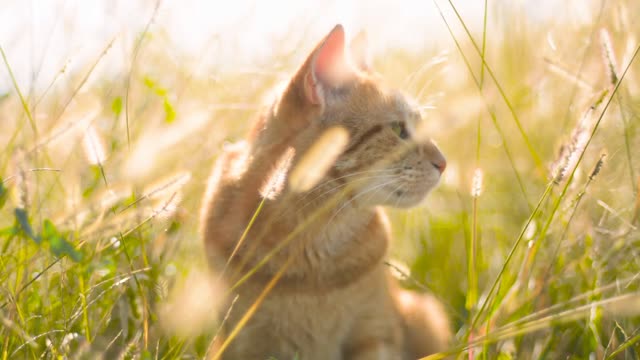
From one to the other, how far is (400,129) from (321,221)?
1.27 ft

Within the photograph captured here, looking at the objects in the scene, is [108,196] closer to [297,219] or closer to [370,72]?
[297,219]

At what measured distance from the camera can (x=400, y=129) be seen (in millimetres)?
2193

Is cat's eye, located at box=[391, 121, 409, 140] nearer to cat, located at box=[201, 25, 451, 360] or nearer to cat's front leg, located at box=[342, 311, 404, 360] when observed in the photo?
cat, located at box=[201, 25, 451, 360]

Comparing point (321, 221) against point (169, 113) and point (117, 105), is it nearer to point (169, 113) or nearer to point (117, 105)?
point (169, 113)

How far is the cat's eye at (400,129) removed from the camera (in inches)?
85.8

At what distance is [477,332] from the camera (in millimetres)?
1479

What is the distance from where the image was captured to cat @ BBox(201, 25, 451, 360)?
196 cm

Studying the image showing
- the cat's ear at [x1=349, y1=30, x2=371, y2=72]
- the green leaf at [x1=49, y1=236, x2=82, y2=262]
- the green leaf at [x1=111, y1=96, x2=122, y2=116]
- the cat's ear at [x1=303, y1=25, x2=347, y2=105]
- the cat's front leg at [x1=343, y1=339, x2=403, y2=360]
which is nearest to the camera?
the green leaf at [x1=49, y1=236, x2=82, y2=262]

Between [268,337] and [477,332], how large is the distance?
0.72 m

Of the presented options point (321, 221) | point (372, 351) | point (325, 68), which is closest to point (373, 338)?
point (372, 351)

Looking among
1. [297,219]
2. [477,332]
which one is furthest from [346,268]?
[477,332]

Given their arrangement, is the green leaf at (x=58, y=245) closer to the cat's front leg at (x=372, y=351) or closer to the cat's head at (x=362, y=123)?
the cat's head at (x=362, y=123)

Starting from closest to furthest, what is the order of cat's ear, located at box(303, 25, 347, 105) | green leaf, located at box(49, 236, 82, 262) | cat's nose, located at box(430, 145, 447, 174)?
green leaf, located at box(49, 236, 82, 262), cat's ear, located at box(303, 25, 347, 105), cat's nose, located at box(430, 145, 447, 174)

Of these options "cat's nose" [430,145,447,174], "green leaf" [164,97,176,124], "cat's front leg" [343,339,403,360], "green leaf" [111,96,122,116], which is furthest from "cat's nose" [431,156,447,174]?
"green leaf" [111,96,122,116]
